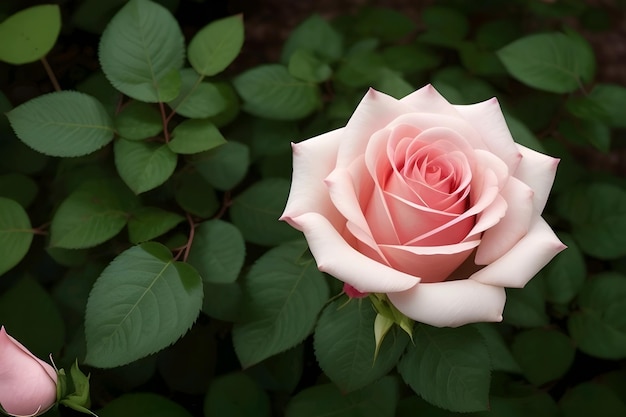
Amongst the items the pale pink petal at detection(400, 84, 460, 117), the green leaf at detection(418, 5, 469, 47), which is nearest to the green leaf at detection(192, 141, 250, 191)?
the pale pink petal at detection(400, 84, 460, 117)

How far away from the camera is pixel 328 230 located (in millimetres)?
441

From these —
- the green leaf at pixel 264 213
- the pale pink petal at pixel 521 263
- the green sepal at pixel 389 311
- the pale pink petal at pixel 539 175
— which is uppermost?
the pale pink petal at pixel 539 175

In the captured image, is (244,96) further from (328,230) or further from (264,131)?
(328,230)

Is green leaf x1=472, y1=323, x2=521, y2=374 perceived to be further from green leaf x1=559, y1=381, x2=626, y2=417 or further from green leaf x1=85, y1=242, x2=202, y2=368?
green leaf x1=85, y1=242, x2=202, y2=368

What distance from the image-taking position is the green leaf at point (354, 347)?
551mm

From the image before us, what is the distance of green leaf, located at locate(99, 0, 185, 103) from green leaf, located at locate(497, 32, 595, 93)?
0.37 metres

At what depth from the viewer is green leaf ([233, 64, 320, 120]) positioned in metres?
0.73

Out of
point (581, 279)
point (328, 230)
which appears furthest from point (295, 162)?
point (581, 279)

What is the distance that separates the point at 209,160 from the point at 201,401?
0.26m

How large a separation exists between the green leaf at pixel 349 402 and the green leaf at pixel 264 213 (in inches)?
6.1

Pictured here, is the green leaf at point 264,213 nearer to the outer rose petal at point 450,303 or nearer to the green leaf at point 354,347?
the green leaf at point 354,347

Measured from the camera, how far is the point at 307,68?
0.76 metres

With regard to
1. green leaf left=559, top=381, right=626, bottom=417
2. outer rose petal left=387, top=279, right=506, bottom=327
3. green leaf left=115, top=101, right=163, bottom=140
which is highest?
outer rose petal left=387, top=279, right=506, bottom=327

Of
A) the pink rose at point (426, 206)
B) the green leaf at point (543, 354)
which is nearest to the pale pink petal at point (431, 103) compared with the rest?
the pink rose at point (426, 206)
